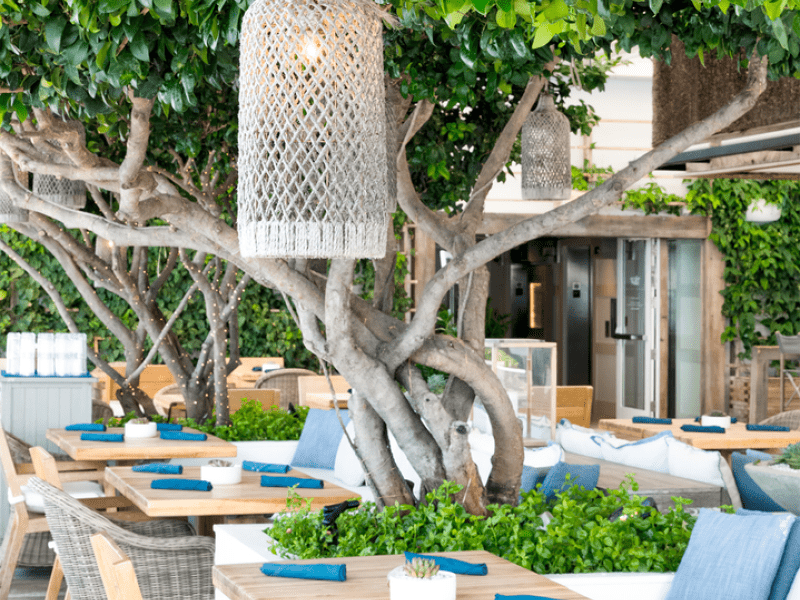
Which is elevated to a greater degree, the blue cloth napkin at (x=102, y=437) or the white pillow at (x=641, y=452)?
the blue cloth napkin at (x=102, y=437)

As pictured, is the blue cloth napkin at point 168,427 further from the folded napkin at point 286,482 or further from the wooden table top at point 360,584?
the wooden table top at point 360,584

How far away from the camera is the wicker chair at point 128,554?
3.62 metres

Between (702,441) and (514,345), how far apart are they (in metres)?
1.56

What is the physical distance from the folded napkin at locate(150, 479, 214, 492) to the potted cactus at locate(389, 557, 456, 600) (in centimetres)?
215

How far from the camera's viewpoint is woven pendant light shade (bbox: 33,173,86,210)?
18.9 feet

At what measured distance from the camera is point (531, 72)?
3477mm

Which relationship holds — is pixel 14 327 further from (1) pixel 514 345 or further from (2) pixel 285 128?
(2) pixel 285 128

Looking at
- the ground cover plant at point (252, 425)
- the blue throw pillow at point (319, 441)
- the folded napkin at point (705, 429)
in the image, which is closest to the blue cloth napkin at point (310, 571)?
the blue throw pillow at point (319, 441)

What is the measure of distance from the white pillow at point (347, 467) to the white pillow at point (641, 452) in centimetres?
155

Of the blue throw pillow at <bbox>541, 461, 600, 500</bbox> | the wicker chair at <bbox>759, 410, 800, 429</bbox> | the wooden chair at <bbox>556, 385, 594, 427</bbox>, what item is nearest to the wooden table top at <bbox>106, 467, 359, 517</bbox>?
the blue throw pillow at <bbox>541, 461, 600, 500</bbox>

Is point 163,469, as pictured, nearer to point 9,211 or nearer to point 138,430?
point 138,430

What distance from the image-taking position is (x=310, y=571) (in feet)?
8.45

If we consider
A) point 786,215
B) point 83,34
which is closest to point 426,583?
point 83,34

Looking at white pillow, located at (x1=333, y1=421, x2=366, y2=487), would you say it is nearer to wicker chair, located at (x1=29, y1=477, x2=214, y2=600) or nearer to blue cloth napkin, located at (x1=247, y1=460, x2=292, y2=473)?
blue cloth napkin, located at (x1=247, y1=460, x2=292, y2=473)
